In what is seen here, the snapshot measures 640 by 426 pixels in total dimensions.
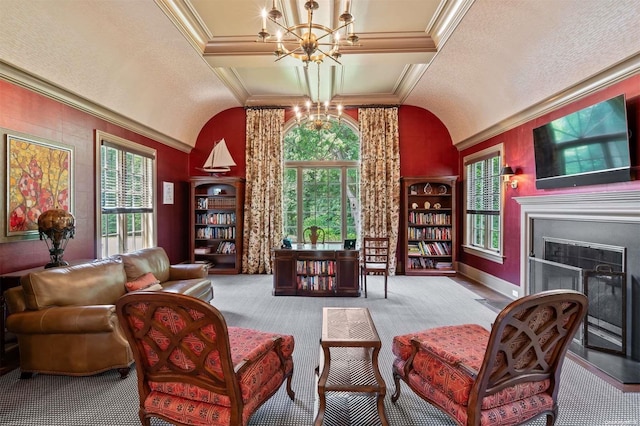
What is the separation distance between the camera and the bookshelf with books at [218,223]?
6438 millimetres

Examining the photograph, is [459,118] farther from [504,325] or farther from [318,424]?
[318,424]

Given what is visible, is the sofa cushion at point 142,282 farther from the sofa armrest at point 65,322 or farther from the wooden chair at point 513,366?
the wooden chair at point 513,366

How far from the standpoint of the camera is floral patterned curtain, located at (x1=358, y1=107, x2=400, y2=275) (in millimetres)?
6430

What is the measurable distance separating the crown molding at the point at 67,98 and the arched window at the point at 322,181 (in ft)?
8.75

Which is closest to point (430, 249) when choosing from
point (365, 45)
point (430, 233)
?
point (430, 233)

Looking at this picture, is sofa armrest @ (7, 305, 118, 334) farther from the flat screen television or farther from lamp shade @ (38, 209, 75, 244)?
the flat screen television

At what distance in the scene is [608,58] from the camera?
302 cm

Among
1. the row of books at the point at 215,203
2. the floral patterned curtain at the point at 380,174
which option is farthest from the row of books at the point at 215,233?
the floral patterned curtain at the point at 380,174

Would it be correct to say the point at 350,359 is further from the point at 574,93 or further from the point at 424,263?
the point at 424,263

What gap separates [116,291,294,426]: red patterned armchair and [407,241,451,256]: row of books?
5101 mm

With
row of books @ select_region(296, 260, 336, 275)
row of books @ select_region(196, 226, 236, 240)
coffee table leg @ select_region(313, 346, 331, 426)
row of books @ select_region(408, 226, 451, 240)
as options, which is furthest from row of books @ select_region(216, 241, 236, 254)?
coffee table leg @ select_region(313, 346, 331, 426)

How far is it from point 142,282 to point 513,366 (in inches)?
139

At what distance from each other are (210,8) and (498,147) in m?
4.74

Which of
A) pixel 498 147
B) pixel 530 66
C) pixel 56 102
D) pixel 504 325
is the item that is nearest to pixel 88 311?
pixel 56 102
